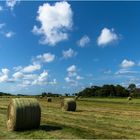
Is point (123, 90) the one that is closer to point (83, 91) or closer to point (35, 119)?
point (83, 91)

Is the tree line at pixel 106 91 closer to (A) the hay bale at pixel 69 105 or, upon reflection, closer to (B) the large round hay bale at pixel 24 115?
(A) the hay bale at pixel 69 105

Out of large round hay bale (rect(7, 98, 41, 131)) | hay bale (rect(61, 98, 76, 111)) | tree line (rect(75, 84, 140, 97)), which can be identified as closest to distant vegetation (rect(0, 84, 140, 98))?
tree line (rect(75, 84, 140, 97))

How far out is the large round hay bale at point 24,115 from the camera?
15.8 meters

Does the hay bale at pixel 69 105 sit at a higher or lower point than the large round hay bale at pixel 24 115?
higher

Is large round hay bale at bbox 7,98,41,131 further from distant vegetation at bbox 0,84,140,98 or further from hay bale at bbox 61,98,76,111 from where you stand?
distant vegetation at bbox 0,84,140,98

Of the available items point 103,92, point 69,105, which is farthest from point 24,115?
point 103,92

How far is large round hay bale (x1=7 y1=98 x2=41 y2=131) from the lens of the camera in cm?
1579

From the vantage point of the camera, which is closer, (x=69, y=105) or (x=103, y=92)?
(x=69, y=105)

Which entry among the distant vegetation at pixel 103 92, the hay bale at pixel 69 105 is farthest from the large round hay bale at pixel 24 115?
the distant vegetation at pixel 103 92

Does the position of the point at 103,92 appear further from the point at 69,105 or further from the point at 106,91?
the point at 69,105

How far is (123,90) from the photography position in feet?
370

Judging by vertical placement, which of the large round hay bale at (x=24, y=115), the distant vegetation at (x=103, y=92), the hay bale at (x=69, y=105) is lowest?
the large round hay bale at (x=24, y=115)

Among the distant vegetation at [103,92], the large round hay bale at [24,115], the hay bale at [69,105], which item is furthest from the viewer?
the distant vegetation at [103,92]

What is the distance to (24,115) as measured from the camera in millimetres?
15984
